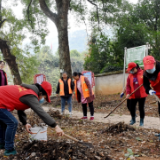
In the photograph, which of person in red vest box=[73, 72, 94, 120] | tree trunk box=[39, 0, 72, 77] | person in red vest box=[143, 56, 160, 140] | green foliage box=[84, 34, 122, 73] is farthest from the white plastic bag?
green foliage box=[84, 34, 122, 73]

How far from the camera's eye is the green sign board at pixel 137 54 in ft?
28.6

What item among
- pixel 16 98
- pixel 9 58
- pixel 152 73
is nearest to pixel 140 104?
pixel 152 73

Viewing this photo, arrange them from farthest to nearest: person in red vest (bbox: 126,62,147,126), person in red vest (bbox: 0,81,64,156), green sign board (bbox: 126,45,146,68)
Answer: green sign board (bbox: 126,45,146,68), person in red vest (bbox: 126,62,147,126), person in red vest (bbox: 0,81,64,156)

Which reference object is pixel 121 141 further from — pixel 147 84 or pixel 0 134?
pixel 0 134

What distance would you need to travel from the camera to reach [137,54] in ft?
29.7

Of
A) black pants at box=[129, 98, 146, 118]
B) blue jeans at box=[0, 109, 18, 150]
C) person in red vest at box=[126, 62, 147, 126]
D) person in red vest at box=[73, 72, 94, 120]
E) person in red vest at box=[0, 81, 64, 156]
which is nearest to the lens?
person in red vest at box=[0, 81, 64, 156]

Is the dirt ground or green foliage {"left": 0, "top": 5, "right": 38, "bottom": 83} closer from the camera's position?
the dirt ground

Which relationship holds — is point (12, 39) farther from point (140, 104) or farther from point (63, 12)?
point (140, 104)

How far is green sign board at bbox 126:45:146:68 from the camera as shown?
28.6 ft

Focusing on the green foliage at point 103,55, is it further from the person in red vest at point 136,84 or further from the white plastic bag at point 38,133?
the white plastic bag at point 38,133

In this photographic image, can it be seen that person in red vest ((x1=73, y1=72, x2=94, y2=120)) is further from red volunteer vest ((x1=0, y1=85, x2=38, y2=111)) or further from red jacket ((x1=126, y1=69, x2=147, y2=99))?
red volunteer vest ((x1=0, y1=85, x2=38, y2=111))

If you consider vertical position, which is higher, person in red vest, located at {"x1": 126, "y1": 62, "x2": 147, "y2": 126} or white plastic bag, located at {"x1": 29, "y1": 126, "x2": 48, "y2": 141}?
person in red vest, located at {"x1": 126, "y1": 62, "x2": 147, "y2": 126}

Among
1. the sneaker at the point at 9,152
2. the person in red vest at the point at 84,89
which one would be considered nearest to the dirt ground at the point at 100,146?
the sneaker at the point at 9,152

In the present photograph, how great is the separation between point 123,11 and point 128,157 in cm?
1250
